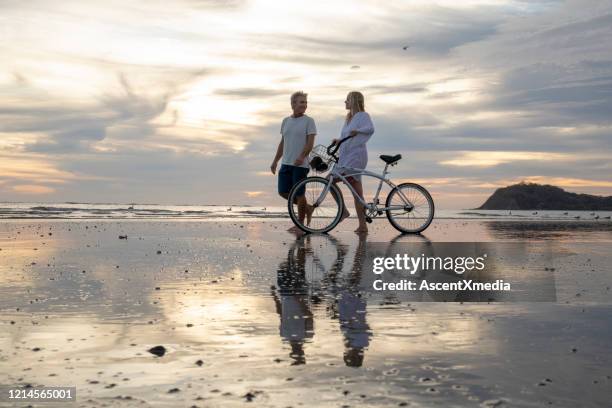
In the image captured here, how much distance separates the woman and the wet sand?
20.8ft

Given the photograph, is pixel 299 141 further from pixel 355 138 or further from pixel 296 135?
pixel 355 138

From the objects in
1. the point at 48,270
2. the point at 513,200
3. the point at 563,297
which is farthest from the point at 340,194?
the point at 513,200

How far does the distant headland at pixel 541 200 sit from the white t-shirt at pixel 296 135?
65211 mm

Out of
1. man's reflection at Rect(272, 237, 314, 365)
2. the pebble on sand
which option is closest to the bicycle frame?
man's reflection at Rect(272, 237, 314, 365)

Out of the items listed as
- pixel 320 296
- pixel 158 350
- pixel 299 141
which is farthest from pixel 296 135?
pixel 158 350

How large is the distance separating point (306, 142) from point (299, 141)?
0.47ft

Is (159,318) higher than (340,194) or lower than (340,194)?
lower

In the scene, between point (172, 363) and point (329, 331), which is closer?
point (172, 363)

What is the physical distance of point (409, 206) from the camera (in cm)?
A: 1406

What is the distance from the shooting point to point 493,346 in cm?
408

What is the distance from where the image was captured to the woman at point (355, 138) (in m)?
13.7

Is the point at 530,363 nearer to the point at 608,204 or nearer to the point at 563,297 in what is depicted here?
the point at 563,297

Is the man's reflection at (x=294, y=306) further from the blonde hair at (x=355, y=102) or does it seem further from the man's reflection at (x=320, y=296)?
the blonde hair at (x=355, y=102)

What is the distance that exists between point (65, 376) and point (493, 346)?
7.98 ft
